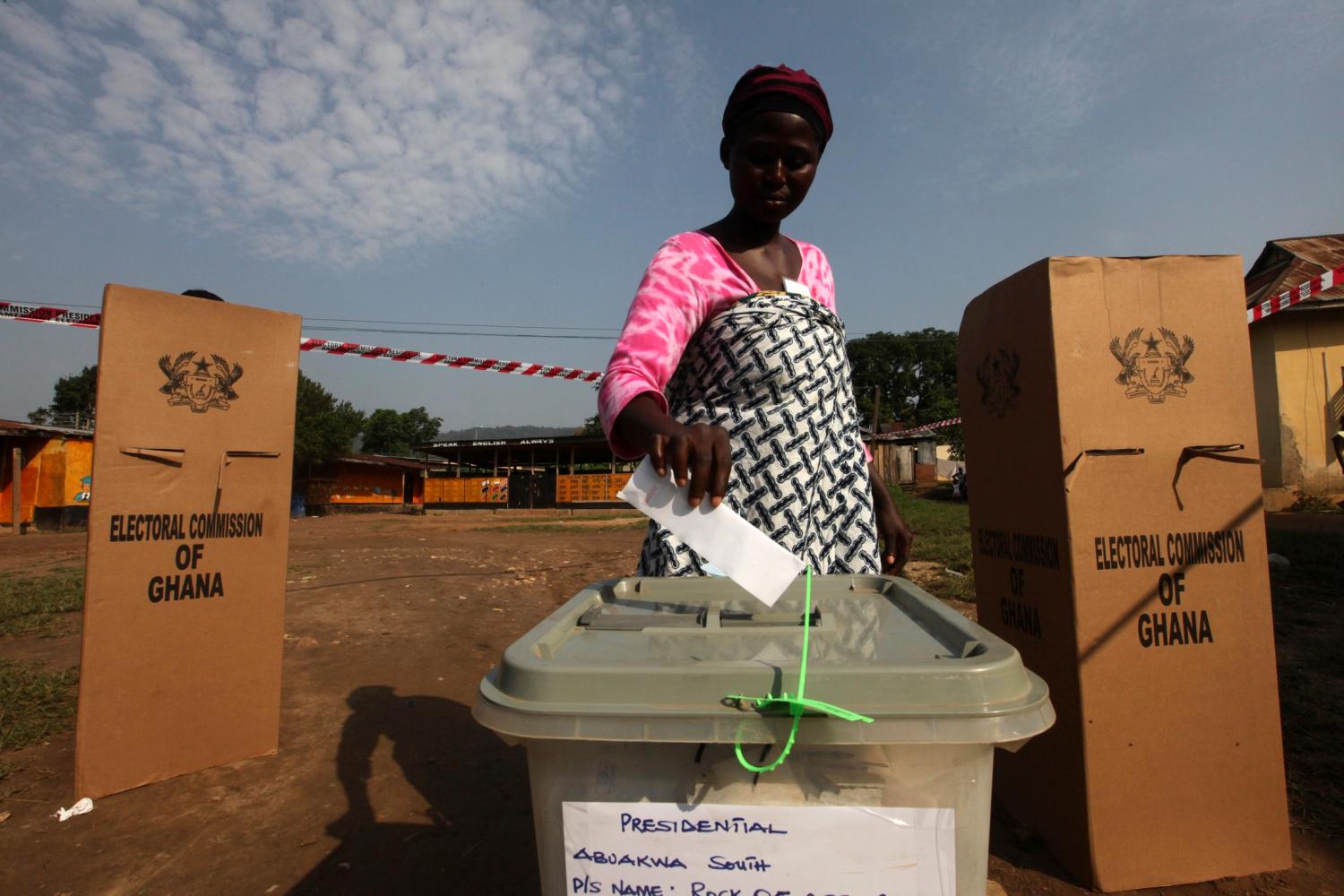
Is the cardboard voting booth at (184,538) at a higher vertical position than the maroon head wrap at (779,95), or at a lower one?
lower

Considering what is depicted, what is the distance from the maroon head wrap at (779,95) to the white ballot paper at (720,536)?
0.83 metres

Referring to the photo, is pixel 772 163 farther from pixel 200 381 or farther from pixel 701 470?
pixel 200 381

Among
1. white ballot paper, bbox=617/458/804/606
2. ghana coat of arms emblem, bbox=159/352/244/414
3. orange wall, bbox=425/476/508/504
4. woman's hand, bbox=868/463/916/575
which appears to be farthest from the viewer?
orange wall, bbox=425/476/508/504

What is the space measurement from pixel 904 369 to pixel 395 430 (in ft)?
137

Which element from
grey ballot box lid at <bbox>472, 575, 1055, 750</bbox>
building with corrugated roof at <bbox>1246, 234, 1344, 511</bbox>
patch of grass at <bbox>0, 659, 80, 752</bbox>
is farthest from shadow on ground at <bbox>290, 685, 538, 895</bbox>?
building with corrugated roof at <bbox>1246, 234, 1344, 511</bbox>

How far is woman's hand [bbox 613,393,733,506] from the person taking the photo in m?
0.89

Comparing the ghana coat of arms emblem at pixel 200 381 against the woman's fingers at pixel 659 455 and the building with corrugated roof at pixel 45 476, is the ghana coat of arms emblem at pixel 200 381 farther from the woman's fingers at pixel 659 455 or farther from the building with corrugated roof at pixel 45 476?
the building with corrugated roof at pixel 45 476

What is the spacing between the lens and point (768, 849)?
0.70 m

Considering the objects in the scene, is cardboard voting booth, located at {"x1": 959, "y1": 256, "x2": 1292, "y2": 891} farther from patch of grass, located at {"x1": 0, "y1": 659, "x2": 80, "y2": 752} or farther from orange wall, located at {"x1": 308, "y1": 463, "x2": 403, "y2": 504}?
orange wall, located at {"x1": 308, "y1": 463, "x2": 403, "y2": 504}

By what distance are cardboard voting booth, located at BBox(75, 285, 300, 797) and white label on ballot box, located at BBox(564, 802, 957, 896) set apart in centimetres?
217

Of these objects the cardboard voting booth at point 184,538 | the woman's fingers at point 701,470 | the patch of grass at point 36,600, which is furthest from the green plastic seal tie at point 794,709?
the patch of grass at point 36,600

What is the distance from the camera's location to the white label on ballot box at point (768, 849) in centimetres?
69

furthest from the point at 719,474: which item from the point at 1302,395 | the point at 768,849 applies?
the point at 1302,395

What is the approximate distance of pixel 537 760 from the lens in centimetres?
75
